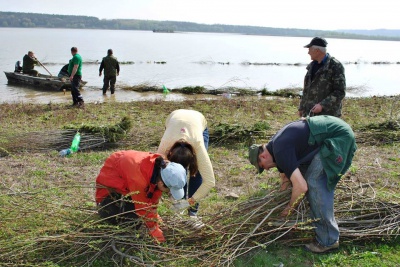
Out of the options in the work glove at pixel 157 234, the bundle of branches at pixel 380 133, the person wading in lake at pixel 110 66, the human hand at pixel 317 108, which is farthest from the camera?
the person wading in lake at pixel 110 66

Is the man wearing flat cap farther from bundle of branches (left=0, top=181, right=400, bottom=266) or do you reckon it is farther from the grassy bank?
bundle of branches (left=0, top=181, right=400, bottom=266)

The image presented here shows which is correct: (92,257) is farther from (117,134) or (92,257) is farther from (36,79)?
(36,79)

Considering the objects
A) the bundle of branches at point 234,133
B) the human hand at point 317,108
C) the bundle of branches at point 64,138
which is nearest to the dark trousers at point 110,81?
the bundle of branches at point 64,138

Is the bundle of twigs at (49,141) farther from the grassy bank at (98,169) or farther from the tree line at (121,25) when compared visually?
the tree line at (121,25)

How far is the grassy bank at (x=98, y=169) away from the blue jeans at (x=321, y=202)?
0.58 feet

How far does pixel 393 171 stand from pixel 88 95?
12.5m

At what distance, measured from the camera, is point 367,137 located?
23.9 ft

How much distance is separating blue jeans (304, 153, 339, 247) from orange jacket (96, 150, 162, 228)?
1.36 m

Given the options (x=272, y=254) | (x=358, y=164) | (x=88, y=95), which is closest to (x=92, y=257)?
(x=272, y=254)

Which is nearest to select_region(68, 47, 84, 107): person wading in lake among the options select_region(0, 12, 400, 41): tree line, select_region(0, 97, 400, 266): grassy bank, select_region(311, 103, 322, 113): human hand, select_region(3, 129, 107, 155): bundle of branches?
select_region(0, 97, 400, 266): grassy bank

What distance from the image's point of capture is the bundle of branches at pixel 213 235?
3359 mm

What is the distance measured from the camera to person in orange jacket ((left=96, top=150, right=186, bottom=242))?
10.5ft

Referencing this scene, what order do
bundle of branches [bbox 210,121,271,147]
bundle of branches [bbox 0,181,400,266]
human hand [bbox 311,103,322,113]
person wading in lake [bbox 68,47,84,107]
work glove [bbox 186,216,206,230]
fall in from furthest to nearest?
person wading in lake [bbox 68,47,84,107], bundle of branches [bbox 210,121,271,147], human hand [bbox 311,103,322,113], work glove [bbox 186,216,206,230], bundle of branches [bbox 0,181,400,266]

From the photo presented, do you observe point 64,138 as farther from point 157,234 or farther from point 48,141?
point 157,234
